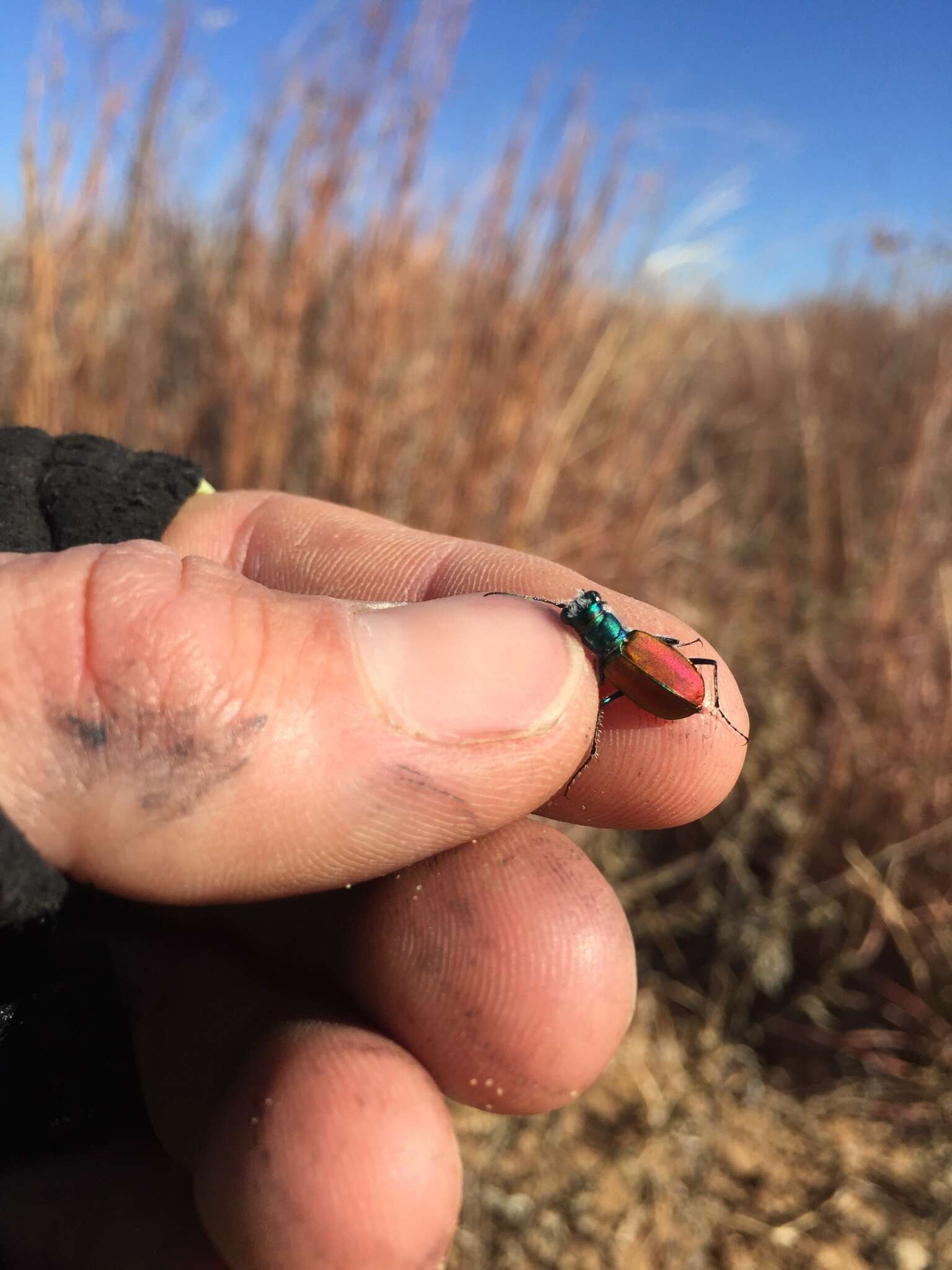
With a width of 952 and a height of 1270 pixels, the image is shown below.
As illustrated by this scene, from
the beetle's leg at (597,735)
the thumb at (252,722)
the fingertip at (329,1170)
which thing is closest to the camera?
the thumb at (252,722)

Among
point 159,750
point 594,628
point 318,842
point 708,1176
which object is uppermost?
point 594,628

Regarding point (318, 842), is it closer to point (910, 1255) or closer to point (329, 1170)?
point (329, 1170)

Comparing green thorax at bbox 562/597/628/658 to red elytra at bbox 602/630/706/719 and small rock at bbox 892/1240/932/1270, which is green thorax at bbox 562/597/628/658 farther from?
small rock at bbox 892/1240/932/1270

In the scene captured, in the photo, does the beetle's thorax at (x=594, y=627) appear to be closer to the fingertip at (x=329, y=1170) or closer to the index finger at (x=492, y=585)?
the index finger at (x=492, y=585)

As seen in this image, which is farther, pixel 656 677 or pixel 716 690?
pixel 716 690

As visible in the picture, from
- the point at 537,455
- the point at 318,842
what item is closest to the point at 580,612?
the point at 318,842

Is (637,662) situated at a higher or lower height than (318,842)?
higher

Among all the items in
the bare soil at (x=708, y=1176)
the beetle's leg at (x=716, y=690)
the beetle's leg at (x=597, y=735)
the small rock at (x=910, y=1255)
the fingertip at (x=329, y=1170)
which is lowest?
the bare soil at (x=708, y=1176)

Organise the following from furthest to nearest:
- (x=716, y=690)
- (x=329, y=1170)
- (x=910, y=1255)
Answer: (x=910, y=1255)
(x=716, y=690)
(x=329, y=1170)

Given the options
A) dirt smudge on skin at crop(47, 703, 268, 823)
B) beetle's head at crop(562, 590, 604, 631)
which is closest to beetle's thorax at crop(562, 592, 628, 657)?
beetle's head at crop(562, 590, 604, 631)

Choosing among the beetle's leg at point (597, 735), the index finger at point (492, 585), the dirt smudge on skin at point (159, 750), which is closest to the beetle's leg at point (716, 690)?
the index finger at point (492, 585)
